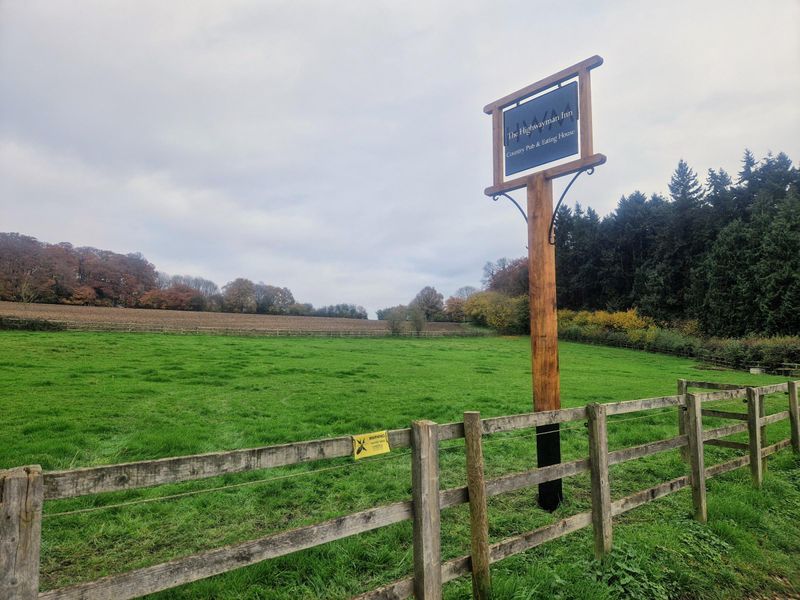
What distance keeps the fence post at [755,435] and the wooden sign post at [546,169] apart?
3003 millimetres

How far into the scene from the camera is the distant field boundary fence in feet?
5.89

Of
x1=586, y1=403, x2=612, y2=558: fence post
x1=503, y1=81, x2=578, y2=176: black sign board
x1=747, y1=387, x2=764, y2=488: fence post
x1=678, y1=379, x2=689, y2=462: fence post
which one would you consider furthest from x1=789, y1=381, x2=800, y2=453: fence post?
x1=503, y1=81, x2=578, y2=176: black sign board

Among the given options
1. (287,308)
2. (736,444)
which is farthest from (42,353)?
Answer: (287,308)

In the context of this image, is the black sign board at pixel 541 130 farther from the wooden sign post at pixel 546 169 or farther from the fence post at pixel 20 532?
the fence post at pixel 20 532

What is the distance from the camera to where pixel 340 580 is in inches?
138

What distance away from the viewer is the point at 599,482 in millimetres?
3945

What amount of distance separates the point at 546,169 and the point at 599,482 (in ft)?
11.2

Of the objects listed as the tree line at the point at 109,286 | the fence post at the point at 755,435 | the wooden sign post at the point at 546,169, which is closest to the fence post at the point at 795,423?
the fence post at the point at 755,435

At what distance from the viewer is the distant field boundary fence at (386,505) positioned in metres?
1.79

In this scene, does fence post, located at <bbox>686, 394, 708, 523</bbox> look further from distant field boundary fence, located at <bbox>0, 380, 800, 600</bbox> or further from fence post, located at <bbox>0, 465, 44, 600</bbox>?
fence post, located at <bbox>0, 465, 44, 600</bbox>

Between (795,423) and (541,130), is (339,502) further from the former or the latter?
(795,423)

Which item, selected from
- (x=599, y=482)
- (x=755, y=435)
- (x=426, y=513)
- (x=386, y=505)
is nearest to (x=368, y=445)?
(x=386, y=505)

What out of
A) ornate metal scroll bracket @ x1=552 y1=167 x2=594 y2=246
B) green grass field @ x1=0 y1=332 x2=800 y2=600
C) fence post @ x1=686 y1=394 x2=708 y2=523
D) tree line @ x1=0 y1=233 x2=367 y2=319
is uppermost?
tree line @ x1=0 y1=233 x2=367 y2=319

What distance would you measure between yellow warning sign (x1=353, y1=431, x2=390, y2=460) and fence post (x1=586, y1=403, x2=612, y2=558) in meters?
2.26
